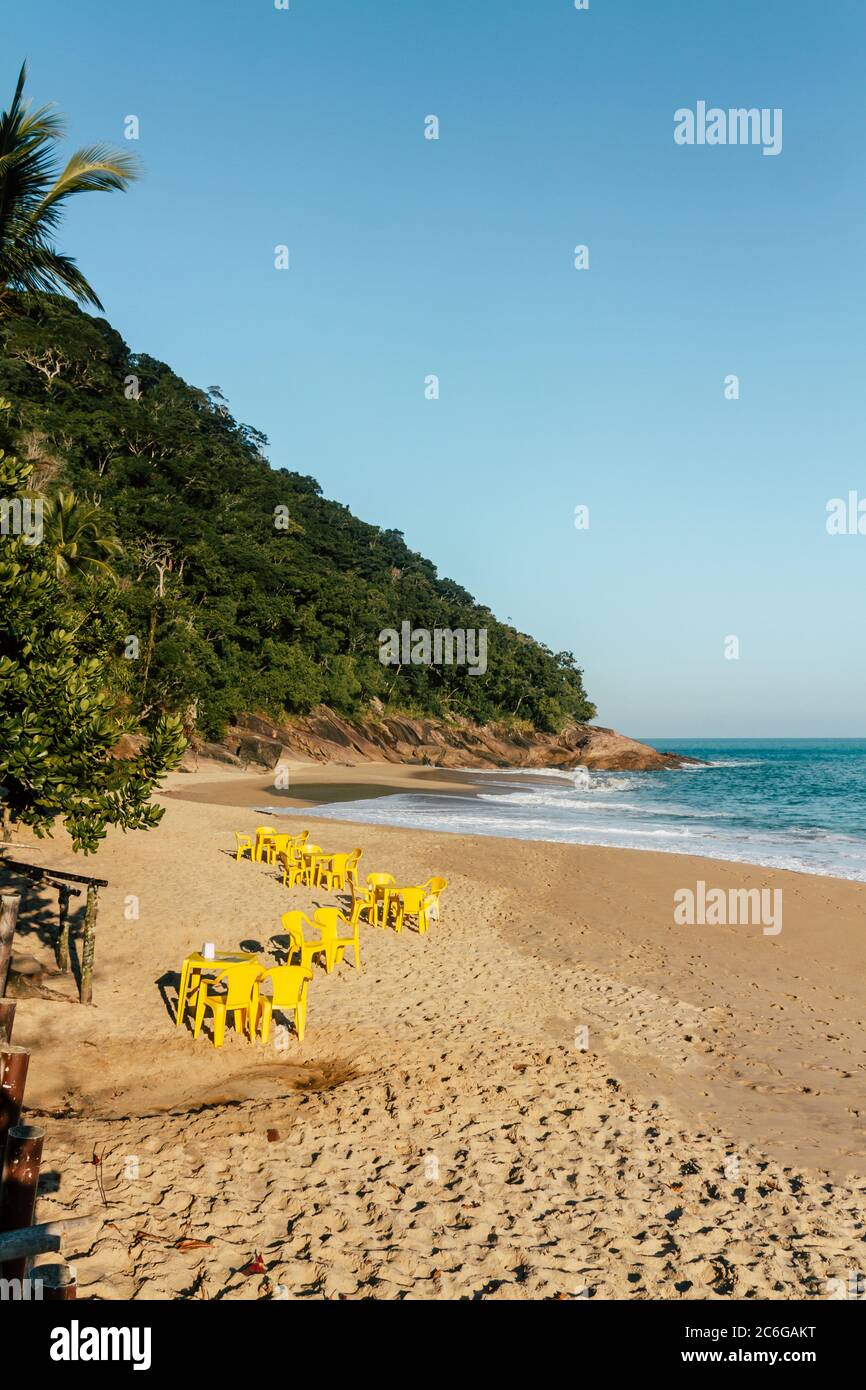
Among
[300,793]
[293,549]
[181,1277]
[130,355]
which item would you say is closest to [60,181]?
[181,1277]

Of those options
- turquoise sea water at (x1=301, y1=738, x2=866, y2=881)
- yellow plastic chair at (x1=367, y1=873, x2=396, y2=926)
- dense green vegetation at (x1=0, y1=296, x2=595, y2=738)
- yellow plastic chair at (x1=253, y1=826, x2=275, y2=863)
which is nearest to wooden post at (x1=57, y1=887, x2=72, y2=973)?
yellow plastic chair at (x1=367, y1=873, x2=396, y2=926)

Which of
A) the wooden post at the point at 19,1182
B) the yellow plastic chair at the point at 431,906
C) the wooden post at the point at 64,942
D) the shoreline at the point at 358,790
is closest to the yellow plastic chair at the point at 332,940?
the yellow plastic chair at the point at 431,906

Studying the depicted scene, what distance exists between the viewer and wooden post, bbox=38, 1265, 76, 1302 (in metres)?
3.11

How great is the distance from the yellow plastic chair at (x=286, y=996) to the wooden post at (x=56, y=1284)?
186 inches

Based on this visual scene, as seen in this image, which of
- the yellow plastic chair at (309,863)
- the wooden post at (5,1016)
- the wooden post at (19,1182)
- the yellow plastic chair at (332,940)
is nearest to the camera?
the wooden post at (19,1182)

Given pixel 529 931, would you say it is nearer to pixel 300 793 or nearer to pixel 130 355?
pixel 300 793

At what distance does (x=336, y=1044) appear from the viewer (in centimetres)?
792

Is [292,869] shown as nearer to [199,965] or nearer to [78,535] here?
[199,965]

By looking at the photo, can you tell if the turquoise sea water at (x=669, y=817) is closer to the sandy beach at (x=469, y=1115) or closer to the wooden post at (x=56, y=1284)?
the sandy beach at (x=469, y=1115)

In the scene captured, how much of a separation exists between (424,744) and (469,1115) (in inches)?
2499

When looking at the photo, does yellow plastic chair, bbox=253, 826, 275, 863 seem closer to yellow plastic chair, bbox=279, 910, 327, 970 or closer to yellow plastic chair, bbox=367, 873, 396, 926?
yellow plastic chair, bbox=367, 873, 396, 926

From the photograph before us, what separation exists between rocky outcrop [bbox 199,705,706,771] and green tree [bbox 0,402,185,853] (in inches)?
1386

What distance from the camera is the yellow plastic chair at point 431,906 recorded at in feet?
40.2

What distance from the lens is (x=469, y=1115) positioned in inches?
255
